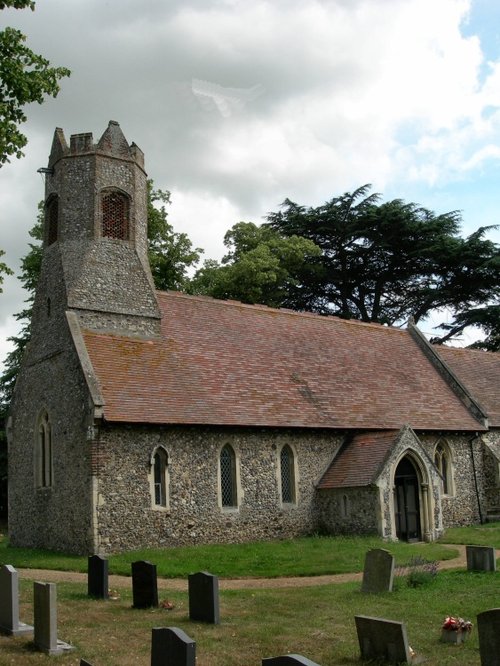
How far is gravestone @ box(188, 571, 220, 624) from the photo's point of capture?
1055 cm

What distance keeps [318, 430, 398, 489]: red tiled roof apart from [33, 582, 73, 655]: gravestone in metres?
13.3

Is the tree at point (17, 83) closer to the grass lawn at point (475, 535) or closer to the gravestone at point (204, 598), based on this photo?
the gravestone at point (204, 598)

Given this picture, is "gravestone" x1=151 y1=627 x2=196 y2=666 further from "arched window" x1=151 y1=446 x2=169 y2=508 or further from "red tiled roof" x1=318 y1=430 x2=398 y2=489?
"red tiled roof" x1=318 y1=430 x2=398 y2=489

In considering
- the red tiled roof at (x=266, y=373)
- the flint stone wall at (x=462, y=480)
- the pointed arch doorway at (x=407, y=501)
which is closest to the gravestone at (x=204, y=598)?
the red tiled roof at (x=266, y=373)

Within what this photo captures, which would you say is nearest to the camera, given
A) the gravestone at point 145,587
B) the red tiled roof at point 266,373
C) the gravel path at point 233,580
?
the gravestone at point 145,587

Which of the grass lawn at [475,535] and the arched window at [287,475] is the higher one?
the arched window at [287,475]

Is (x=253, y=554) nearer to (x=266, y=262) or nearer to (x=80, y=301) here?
(x=80, y=301)

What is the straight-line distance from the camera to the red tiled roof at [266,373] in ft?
68.8

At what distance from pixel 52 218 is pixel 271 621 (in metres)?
17.3

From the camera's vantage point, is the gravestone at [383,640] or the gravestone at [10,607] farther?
the gravestone at [10,607]

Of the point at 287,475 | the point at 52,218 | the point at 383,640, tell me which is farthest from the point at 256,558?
the point at 52,218

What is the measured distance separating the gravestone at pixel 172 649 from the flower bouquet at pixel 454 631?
3899mm

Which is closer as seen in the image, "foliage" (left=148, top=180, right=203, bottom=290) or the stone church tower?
the stone church tower

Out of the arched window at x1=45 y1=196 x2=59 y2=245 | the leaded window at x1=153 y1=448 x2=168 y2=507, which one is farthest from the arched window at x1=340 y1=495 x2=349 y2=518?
the arched window at x1=45 y1=196 x2=59 y2=245
